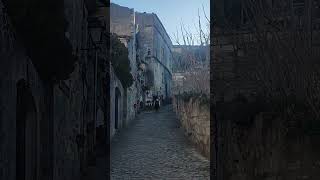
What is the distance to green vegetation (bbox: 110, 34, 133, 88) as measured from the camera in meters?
21.8

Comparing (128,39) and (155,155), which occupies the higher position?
(128,39)

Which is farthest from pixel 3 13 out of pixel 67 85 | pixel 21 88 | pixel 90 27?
pixel 90 27

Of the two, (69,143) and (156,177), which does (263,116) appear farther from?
(156,177)

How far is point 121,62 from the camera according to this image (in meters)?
22.5

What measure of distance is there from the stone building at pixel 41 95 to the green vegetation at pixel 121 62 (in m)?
11.4

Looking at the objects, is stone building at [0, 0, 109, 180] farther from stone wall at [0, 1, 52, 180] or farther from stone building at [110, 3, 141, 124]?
stone building at [110, 3, 141, 124]

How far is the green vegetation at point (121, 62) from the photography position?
2181 cm

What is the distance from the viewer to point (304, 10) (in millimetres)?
7090

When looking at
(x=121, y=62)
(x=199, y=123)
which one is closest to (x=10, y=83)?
(x=199, y=123)

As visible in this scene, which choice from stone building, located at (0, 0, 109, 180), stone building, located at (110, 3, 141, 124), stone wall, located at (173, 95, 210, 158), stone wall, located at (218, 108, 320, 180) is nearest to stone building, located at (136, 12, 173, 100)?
stone building, located at (110, 3, 141, 124)

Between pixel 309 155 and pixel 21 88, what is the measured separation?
3.77 m

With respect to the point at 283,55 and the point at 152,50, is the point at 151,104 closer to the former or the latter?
the point at 152,50

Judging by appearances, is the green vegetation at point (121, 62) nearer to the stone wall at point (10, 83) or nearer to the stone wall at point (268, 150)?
the stone wall at point (268, 150)

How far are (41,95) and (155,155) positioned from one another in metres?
9.49
